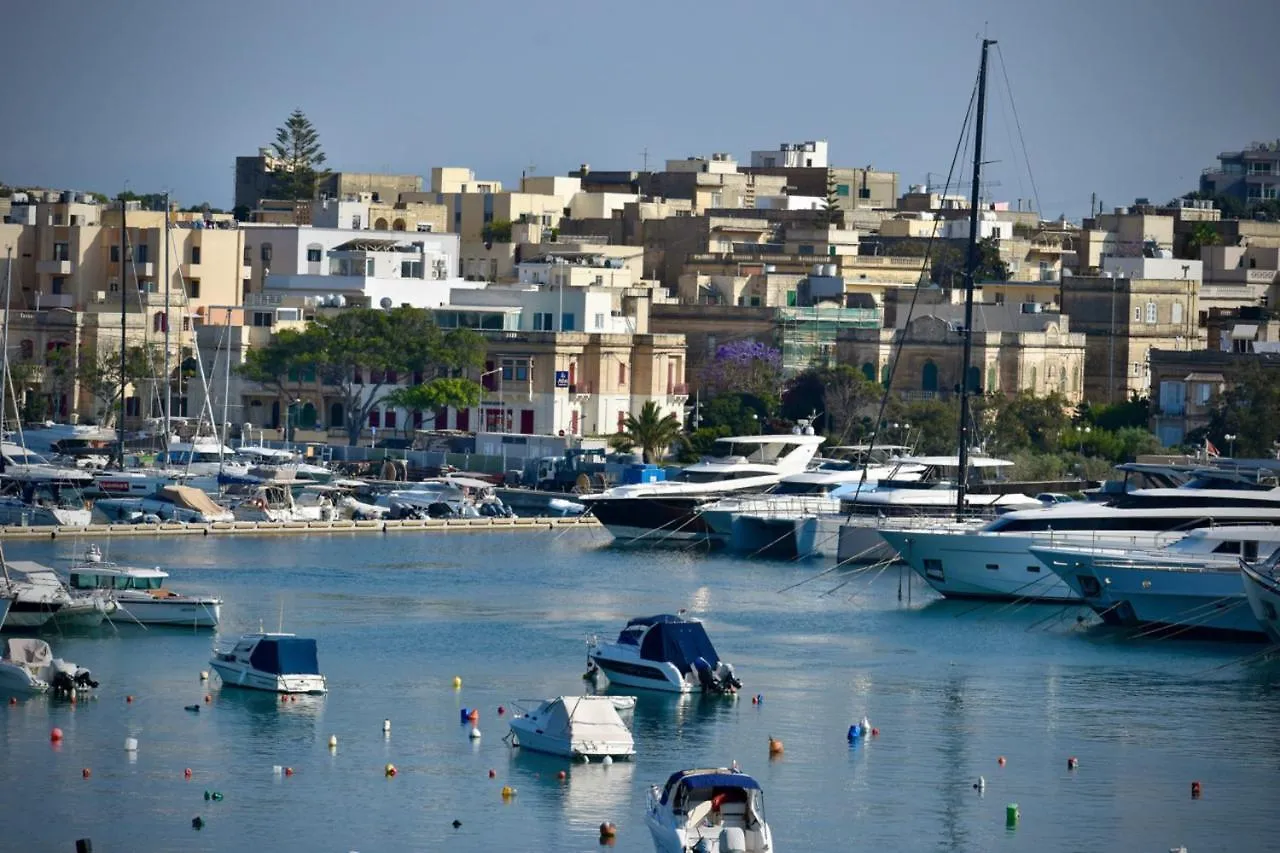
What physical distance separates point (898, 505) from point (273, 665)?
2714cm

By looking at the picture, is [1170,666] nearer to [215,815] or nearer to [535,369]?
[215,815]

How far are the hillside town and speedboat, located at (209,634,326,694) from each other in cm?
4105

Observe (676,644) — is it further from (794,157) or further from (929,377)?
(794,157)

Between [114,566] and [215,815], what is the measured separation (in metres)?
19.7

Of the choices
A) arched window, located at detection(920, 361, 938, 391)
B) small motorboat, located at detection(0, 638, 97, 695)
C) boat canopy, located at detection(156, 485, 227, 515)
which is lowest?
small motorboat, located at detection(0, 638, 97, 695)

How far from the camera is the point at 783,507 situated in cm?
8162

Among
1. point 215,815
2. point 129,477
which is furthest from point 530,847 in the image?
point 129,477

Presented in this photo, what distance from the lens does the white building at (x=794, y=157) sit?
16235cm

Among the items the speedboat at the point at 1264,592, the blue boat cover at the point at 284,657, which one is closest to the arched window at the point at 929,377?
the speedboat at the point at 1264,592

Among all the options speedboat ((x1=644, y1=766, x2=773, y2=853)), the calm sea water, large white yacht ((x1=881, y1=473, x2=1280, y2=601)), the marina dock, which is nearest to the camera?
speedboat ((x1=644, y1=766, x2=773, y2=853))

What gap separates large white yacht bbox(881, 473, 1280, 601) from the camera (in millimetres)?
66750

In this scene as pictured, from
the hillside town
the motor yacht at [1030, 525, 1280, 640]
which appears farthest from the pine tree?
the motor yacht at [1030, 525, 1280, 640]

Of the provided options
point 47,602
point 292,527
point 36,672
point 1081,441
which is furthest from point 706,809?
point 1081,441

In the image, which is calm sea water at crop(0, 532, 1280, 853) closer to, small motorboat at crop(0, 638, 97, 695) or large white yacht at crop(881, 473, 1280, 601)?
small motorboat at crop(0, 638, 97, 695)
